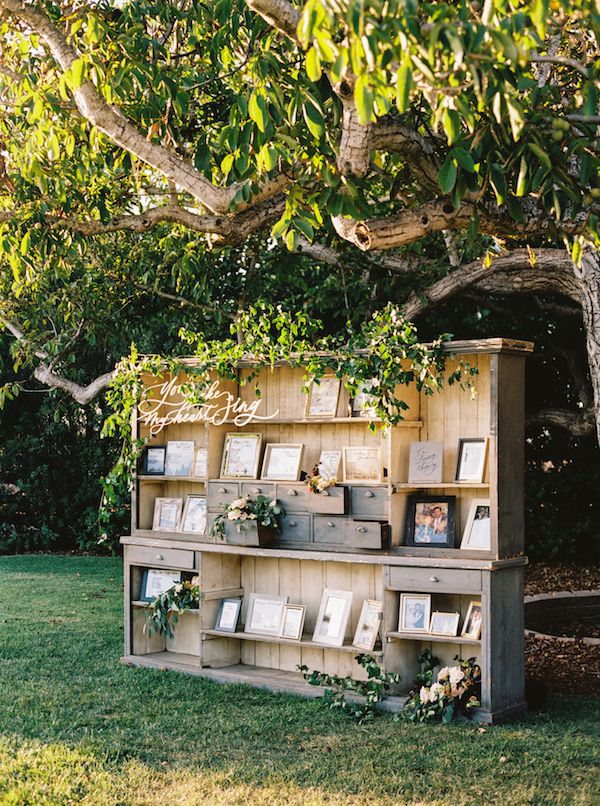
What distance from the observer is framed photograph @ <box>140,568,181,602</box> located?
7227 mm

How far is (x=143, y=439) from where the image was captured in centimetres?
730

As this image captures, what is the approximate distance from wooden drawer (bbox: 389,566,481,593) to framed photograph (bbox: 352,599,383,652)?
0.33 metres

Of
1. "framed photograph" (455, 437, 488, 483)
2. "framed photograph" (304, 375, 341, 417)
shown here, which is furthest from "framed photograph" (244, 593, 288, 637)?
"framed photograph" (455, 437, 488, 483)

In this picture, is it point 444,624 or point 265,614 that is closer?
point 444,624

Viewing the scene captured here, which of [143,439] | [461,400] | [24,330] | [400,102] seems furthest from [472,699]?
[24,330]

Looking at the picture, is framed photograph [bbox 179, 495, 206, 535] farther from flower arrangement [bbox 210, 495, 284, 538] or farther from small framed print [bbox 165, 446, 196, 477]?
flower arrangement [bbox 210, 495, 284, 538]

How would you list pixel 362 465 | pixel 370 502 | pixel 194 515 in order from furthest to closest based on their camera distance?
1. pixel 194 515
2. pixel 362 465
3. pixel 370 502

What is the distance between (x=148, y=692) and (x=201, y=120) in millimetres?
3791

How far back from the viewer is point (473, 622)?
5812 mm

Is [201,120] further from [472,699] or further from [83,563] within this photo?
[83,563]

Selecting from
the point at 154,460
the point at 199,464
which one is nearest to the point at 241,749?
the point at 199,464

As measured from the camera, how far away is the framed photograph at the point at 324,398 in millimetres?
6551

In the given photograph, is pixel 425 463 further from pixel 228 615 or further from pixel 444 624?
pixel 228 615

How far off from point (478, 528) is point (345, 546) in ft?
A: 2.78
